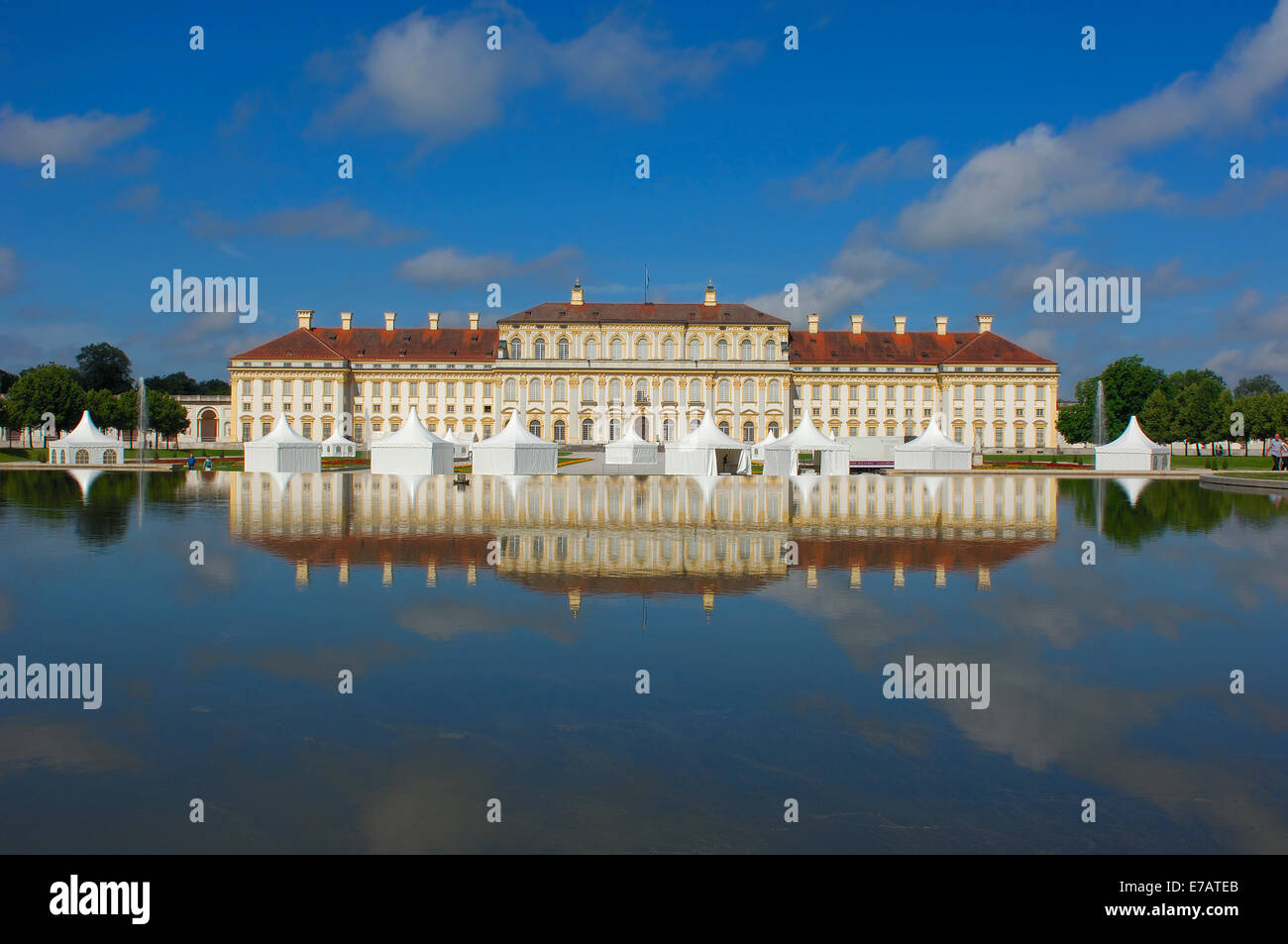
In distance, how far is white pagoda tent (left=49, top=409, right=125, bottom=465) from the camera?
50250 millimetres

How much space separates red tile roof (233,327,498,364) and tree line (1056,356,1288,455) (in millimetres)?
54957

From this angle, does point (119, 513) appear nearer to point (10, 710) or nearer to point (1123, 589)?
point (10, 710)

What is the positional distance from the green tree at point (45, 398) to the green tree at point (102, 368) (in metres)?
37.5

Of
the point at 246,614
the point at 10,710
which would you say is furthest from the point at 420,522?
the point at 10,710

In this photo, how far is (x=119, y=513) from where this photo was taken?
70.0 feet

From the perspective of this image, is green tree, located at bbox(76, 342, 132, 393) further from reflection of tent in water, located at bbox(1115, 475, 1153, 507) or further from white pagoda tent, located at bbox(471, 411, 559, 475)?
reflection of tent in water, located at bbox(1115, 475, 1153, 507)

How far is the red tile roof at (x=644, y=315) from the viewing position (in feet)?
281

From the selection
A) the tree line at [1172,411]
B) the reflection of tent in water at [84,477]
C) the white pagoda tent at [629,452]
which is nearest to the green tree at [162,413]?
the reflection of tent in water at [84,477]

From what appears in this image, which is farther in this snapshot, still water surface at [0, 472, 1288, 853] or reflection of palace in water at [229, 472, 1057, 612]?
reflection of palace in water at [229, 472, 1057, 612]

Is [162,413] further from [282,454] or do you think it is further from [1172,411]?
[1172,411]

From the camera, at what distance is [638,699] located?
6.86 meters

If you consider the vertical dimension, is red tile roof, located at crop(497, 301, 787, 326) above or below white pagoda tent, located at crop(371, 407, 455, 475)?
above

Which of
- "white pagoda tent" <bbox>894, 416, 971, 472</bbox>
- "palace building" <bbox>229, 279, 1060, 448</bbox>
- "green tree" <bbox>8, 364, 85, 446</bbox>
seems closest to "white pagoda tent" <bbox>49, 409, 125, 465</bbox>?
"green tree" <bbox>8, 364, 85, 446</bbox>
